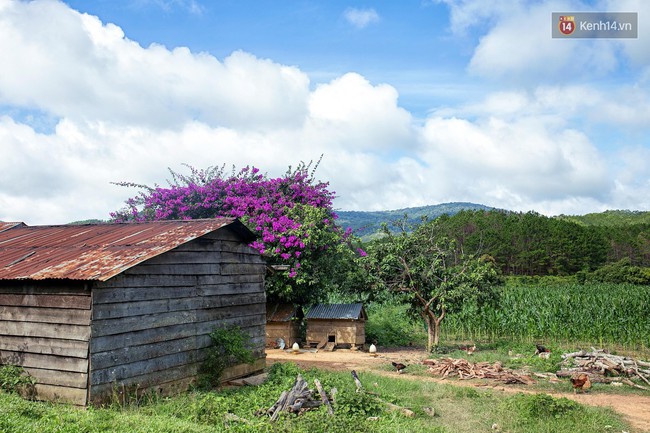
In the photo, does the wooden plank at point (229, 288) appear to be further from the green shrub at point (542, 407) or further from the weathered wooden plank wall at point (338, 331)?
the green shrub at point (542, 407)

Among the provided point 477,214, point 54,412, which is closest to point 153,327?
point 54,412

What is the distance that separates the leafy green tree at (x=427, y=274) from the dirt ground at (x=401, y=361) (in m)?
1.84

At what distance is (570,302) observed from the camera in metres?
24.4

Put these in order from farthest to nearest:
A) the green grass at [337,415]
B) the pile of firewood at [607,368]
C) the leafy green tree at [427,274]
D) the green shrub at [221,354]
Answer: the leafy green tree at [427,274]
the pile of firewood at [607,368]
the green shrub at [221,354]
the green grass at [337,415]

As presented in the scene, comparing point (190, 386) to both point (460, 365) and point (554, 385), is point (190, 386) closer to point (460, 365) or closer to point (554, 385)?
point (460, 365)

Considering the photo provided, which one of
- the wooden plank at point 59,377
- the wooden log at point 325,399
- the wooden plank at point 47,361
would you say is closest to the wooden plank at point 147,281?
the wooden plank at point 47,361

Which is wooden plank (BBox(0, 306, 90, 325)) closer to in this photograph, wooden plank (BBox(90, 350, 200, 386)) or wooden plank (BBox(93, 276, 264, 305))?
wooden plank (BBox(93, 276, 264, 305))

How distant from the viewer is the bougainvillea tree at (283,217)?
2162 cm

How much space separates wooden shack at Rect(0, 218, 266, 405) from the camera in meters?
9.87

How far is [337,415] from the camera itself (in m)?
9.43

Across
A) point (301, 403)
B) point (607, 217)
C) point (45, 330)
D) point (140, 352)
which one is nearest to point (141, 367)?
point (140, 352)

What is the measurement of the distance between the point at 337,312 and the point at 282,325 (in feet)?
7.76

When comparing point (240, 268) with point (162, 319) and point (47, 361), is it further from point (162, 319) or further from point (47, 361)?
point (47, 361)

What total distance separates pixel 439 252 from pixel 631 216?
96244 millimetres
